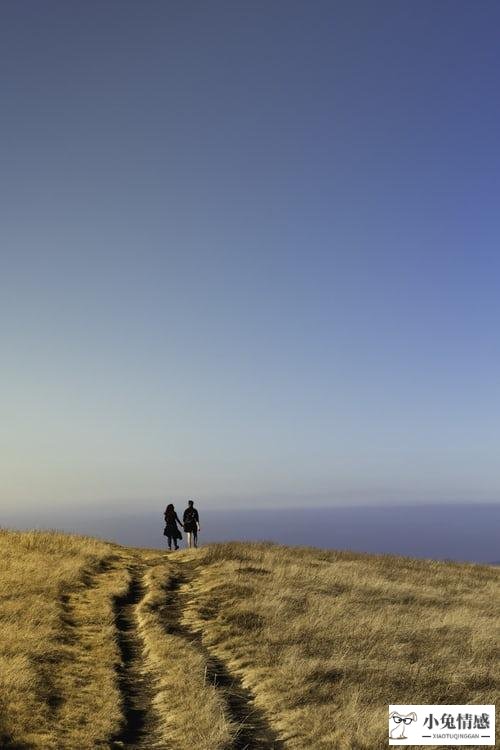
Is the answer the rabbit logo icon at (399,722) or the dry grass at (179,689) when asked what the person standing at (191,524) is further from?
the rabbit logo icon at (399,722)

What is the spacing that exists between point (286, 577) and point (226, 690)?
11.7 m

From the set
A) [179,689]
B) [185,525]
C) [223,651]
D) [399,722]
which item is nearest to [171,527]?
[185,525]

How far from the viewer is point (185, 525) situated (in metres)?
34.8

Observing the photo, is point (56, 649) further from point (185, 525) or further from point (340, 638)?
point (185, 525)

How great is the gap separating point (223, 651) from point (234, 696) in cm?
306

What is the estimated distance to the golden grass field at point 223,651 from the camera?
1302 cm

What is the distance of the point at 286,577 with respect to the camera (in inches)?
1037

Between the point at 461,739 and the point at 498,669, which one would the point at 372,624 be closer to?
the point at 498,669

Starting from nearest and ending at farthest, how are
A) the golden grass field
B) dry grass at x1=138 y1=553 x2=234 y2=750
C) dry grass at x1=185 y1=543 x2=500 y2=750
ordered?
dry grass at x1=138 y1=553 x2=234 y2=750, the golden grass field, dry grass at x1=185 y1=543 x2=500 y2=750

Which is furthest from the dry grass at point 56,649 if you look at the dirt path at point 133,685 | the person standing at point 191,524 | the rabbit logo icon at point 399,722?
the person standing at point 191,524

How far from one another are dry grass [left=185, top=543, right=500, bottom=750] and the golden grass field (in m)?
0.06

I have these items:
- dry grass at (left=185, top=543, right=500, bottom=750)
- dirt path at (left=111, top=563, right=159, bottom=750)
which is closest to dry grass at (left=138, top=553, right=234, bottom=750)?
dirt path at (left=111, top=563, right=159, bottom=750)

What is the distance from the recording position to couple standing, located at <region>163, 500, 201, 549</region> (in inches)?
1362

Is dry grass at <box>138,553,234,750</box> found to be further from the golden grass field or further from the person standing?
the person standing
